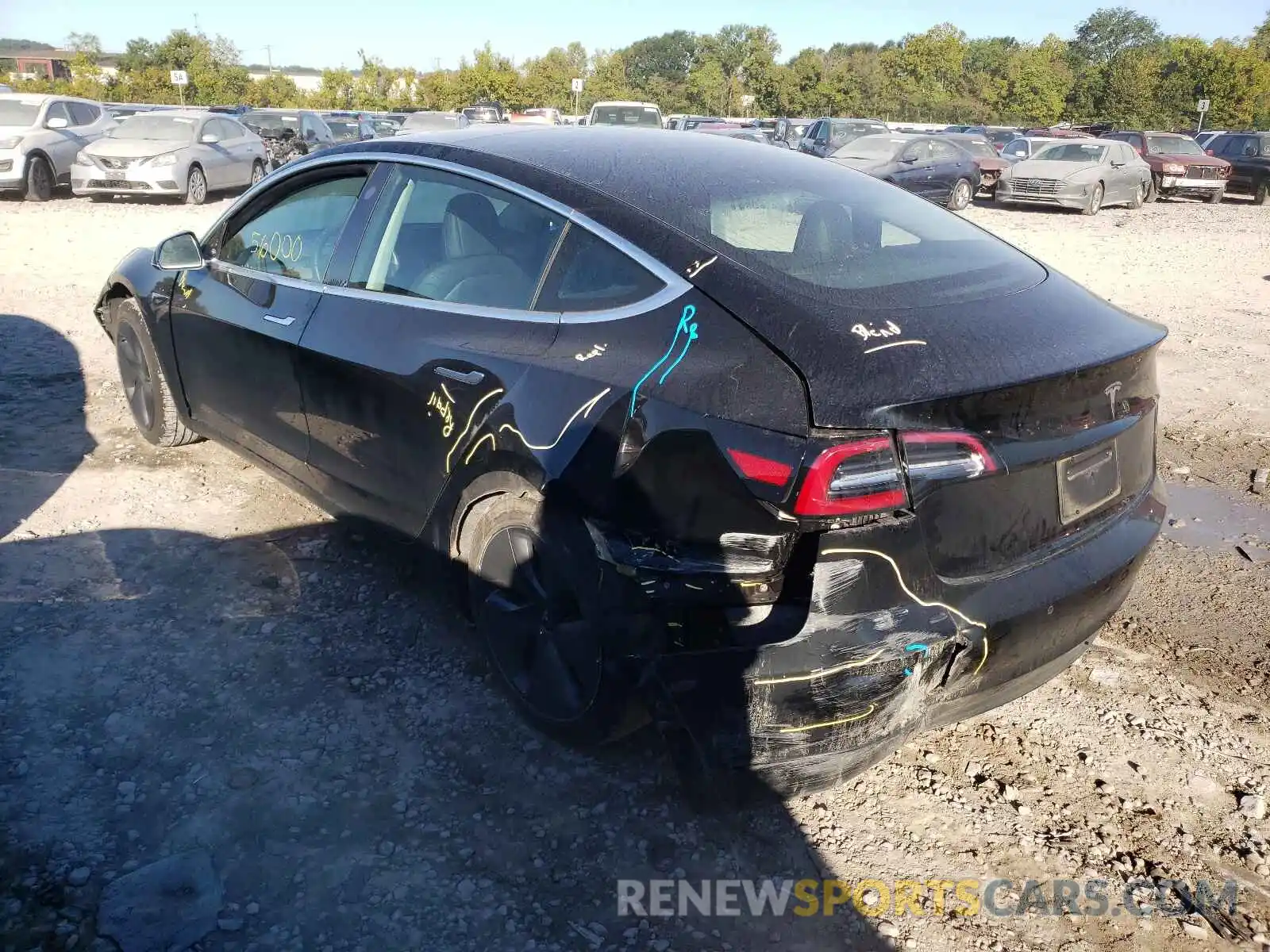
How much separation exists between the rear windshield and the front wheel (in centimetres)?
1773

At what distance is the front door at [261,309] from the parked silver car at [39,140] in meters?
14.1

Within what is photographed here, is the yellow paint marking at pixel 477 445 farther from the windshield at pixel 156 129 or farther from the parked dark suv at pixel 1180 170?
the parked dark suv at pixel 1180 170

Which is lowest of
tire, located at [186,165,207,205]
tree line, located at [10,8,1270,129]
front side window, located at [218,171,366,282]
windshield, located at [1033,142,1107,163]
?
front side window, located at [218,171,366,282]

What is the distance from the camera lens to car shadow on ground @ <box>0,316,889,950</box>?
2.44 m

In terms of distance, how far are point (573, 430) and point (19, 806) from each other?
1.80 metres

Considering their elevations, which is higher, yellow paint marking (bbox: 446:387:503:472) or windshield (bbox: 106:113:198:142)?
windshield (bbox: 106:113:198:142)

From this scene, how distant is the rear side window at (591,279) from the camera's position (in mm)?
2729

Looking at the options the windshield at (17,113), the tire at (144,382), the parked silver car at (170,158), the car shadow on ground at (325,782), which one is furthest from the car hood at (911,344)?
the windshield at (17,113)

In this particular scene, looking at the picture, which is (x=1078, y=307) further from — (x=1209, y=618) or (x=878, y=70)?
(x=878, y=70)

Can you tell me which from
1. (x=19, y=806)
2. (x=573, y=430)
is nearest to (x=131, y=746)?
(x=19, y=806)

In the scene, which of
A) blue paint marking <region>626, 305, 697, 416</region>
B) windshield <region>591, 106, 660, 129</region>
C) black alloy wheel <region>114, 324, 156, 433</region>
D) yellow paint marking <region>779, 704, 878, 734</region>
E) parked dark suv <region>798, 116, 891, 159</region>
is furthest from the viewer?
parked dark suv <region>798, 116, 891, 159</region>

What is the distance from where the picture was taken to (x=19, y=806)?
2725mm

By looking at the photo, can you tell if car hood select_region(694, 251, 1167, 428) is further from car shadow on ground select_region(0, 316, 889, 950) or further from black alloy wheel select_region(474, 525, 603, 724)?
car shadow on ground select_region(0, 316, 889, 950)

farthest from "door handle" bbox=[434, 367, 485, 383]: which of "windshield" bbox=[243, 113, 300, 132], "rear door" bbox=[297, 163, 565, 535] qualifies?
"windshield" bbox=[243, 113, 300, 132]
